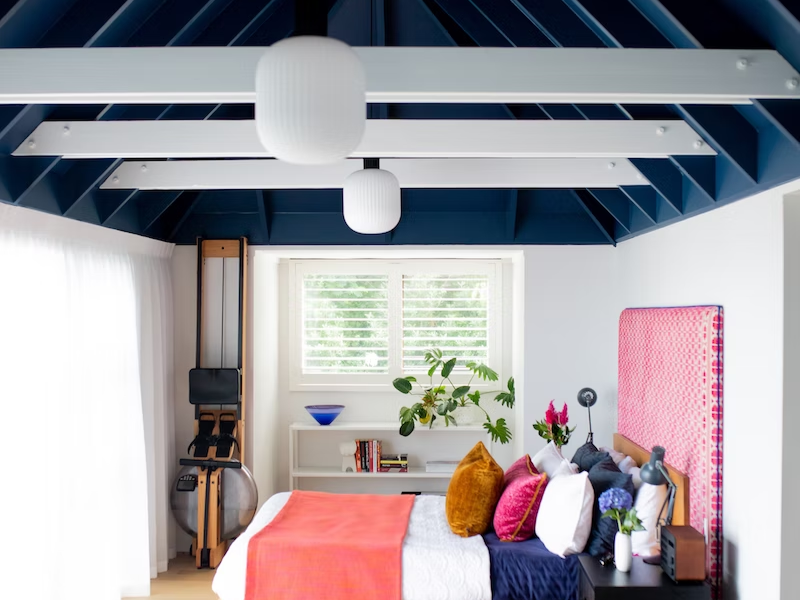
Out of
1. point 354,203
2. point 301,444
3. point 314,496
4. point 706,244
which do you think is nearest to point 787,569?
point 706,244

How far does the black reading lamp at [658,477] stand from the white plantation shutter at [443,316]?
2.83m

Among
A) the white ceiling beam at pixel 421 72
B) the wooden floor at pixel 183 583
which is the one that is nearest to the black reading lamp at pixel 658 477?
the white ceiling beam at pixel 421 72

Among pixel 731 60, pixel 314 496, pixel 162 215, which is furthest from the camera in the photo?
pixel 162 215

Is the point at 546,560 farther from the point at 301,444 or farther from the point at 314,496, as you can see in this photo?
the point at 301,444

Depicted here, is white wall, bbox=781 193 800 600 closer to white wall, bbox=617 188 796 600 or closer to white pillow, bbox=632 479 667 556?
white wall, bbox=617 188 796 600

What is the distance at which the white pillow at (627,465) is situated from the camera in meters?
4.24

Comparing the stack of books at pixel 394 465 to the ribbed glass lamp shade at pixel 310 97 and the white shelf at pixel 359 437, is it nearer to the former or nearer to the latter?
the white shelf at pixel 359 437

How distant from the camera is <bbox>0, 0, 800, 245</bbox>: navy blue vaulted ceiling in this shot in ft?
8.83

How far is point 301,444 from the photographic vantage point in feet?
21.1

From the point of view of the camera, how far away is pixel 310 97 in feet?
4.91

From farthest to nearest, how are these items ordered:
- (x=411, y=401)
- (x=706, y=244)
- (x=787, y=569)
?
1. (x=411, y=401)
2. (x=706, y=244)
3. (x=787, y=569)

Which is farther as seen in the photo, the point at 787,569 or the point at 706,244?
the point at 706,244

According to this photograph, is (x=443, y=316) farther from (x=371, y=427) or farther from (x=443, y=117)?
(x=443, y=117)

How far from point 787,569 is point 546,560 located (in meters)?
1.13
